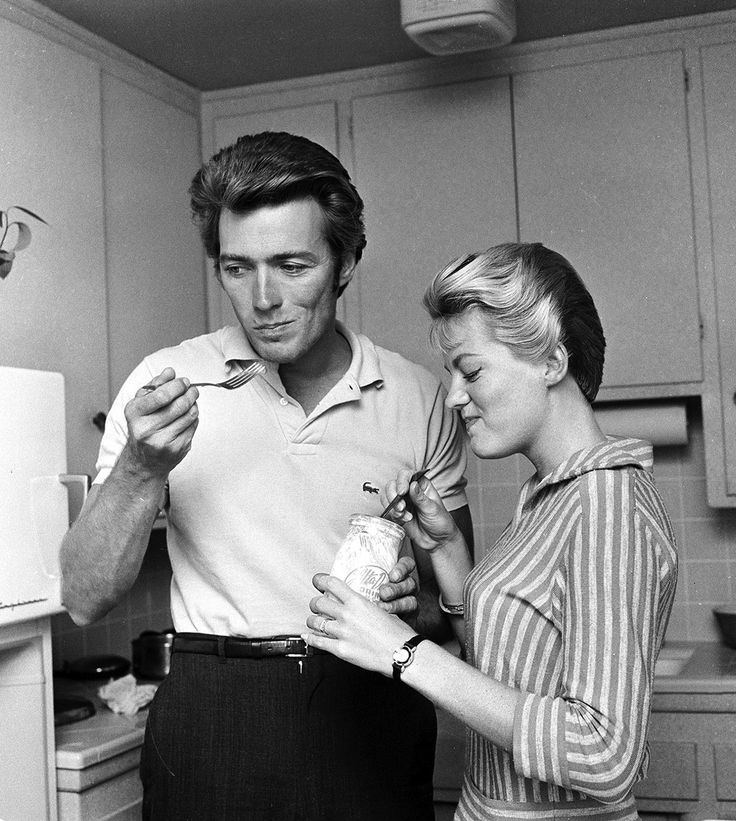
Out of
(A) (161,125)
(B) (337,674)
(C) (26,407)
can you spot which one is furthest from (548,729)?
(A) (161,125)

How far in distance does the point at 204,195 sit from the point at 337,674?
2.51 ft

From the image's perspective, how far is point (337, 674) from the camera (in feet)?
5.47

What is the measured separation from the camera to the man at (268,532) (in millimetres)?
1632

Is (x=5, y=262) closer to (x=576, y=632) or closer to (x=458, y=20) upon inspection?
(x=458, y=20)

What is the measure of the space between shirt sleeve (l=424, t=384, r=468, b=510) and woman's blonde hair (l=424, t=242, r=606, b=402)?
0.40 m

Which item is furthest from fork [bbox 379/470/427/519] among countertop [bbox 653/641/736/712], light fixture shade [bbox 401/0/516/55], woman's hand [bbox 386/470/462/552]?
light fixture shade [bbox 401/0/516/55]

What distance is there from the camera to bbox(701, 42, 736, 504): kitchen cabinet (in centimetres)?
300

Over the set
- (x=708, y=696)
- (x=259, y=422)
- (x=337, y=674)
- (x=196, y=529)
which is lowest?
(x=708, y=696)

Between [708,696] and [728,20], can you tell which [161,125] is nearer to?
[728,20]

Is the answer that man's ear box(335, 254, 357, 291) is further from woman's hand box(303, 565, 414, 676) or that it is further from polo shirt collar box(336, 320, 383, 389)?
woman's hand box(303, 565, 414, 676)

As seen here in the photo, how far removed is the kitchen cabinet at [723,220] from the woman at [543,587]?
170 centimetres

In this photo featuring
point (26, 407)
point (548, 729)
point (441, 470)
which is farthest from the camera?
point (26, 407)

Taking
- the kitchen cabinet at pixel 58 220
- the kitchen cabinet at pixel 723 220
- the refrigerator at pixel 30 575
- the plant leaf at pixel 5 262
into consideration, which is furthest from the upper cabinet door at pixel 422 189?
the refrigerator at pixel 30 575

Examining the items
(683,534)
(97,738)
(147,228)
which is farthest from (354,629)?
(683,534)
